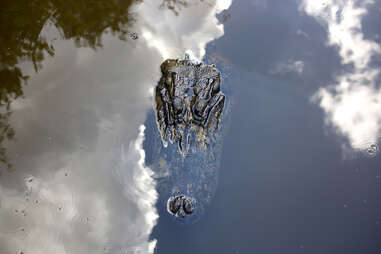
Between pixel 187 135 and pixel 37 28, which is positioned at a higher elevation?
pixel 37 28

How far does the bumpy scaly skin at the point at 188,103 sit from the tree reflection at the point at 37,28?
0.44 meters

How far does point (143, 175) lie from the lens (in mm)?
1648

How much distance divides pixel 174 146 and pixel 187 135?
4.1 inches

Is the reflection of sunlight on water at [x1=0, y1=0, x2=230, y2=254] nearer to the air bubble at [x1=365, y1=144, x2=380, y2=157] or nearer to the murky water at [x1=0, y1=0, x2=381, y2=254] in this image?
the murky water at [x1=0, y1=0, x2=381, y2=254]

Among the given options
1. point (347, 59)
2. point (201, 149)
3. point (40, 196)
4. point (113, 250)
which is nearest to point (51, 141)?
point (40, 196)

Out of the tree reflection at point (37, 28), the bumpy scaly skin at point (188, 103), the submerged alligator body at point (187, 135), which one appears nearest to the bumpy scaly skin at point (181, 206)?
the submerged alligator body at point (187, 135)

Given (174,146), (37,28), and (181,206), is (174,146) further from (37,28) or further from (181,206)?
(37,28)

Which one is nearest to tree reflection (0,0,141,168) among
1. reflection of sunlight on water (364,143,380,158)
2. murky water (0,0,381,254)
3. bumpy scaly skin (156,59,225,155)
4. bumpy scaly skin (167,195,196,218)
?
murky water (0,0,381,254)

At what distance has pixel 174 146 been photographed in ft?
5.51

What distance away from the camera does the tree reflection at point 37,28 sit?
5.76 feet

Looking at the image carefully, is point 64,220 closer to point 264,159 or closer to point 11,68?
point 11,68

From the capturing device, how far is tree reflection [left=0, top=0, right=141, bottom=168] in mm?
1757

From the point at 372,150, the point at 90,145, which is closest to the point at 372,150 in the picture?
the point at 372,150

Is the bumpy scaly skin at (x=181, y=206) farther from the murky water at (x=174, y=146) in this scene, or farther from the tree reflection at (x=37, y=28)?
the tree reflection at (x=37, y=28)
